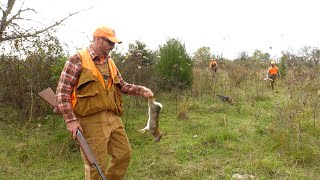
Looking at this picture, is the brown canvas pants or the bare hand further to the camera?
the brown canvas pants

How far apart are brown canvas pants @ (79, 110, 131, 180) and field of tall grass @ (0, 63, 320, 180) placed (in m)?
1.25

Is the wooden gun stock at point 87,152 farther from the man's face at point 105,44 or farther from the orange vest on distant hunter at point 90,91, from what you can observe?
the man's face at point 105,44

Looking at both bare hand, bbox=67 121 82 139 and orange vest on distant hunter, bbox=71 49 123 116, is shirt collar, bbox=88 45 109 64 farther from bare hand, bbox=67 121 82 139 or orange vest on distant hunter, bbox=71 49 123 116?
bare hand, bbox=67 121 82 139

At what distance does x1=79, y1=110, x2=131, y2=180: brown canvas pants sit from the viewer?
3.44 m

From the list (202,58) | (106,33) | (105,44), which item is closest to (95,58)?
(105,44)

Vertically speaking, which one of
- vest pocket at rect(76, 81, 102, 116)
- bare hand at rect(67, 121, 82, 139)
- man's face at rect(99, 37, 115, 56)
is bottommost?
bare hand at rect(67, 121, 82, 139)

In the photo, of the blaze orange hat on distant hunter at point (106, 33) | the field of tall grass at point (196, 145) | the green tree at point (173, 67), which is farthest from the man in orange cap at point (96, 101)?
the green tree at point (173, 67)

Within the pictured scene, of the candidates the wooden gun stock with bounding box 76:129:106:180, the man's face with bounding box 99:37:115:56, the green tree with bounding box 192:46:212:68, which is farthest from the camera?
the green tree with bounding box 192:46:212:68

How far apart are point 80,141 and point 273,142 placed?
3.62 m

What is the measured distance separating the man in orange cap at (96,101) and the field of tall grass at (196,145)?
1.36 metres

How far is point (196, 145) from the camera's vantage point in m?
5.84

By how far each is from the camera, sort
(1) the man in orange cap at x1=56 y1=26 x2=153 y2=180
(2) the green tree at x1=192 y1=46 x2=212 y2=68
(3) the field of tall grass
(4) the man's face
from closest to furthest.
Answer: (1) the man in orange cap at x1=56 y1=26 x2=153 y2=180 < (4) the man's face < (3) the field of tall grass < (2) the green tree at x1=192 y1=46 x2=212 y2=68

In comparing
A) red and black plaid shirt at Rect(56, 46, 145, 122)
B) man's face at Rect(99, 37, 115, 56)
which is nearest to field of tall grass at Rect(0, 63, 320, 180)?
red and black plaid shirt at Rect(56, 46, 145, 122)

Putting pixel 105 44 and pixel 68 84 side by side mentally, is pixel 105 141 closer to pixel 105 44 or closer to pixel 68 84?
pixel 68 84
